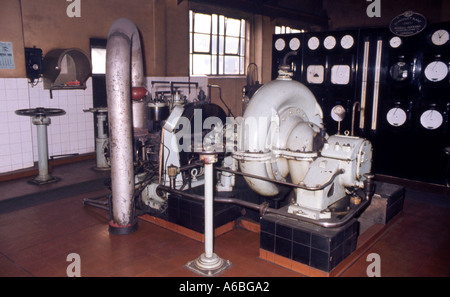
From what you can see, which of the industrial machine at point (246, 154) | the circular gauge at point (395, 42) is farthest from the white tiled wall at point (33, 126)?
the circular gauge at point (395, 42)

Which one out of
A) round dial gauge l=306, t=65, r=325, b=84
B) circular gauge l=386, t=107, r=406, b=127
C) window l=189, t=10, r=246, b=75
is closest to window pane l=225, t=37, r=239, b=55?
window l=189, t=10, r=246, b=75

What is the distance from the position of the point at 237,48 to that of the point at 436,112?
6766mm

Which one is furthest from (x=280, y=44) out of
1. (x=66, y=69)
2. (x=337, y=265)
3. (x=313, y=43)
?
(x=337, y=265)

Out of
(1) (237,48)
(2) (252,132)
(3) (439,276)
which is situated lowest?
(3) (439,276)

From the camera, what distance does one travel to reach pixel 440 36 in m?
5.47

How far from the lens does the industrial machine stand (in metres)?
3.41

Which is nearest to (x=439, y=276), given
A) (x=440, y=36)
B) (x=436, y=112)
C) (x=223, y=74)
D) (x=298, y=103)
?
(x=298, y=103)

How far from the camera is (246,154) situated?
344 centimetres

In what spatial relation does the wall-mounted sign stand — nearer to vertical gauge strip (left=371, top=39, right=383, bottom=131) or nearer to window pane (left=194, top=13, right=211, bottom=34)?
vertical gauge strip (left=371, top=39, right=383, bottom=131)

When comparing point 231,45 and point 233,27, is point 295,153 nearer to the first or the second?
point 231,45

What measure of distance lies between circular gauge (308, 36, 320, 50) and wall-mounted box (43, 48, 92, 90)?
409 cm

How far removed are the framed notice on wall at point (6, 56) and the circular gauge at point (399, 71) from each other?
605 cm

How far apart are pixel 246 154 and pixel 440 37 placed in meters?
3.99

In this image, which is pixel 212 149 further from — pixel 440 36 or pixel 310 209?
pixel 440 36
